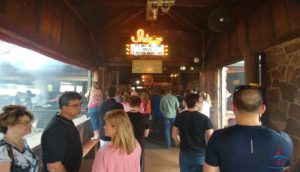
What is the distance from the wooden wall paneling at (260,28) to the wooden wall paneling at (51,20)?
3.40 metres

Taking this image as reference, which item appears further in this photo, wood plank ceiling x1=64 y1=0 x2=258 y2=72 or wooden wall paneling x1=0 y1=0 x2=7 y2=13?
wood plank ceiling x1=64 y1=0 x2=258 y2=72

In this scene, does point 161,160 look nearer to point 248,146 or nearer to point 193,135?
point 193,135

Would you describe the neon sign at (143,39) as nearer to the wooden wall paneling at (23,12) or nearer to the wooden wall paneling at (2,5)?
the wooden wall paneling at (23,12)

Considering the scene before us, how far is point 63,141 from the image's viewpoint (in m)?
2.41

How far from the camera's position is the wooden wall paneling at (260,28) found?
434 cm

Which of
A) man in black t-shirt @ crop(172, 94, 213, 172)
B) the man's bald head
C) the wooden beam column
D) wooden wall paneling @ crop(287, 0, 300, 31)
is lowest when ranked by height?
man in black t-shirt @ crop(172, 94, 213, 172)

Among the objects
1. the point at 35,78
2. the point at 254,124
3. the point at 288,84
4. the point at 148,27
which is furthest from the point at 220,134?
the point at 148,27

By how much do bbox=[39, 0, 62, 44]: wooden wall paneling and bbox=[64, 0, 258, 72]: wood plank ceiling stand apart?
2190mm

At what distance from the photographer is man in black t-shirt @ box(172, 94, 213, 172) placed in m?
3.50

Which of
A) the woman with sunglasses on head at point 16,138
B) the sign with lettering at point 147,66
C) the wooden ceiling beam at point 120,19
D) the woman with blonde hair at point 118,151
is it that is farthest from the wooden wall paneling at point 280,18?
the sign with lettering at point 147,66

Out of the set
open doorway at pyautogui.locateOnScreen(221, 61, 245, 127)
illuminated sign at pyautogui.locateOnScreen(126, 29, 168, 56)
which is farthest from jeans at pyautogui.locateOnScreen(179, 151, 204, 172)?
illuminated sign at pyautogui.locateOnScreen(126, 29, 168, 56)

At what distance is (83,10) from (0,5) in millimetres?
3602

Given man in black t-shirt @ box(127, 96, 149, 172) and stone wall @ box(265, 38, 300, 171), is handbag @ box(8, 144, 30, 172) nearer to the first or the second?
man in black t-shirt @ box(127, 96, 149, 172)

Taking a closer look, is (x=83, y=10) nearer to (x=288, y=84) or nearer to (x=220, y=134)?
(x=288, y=84)
